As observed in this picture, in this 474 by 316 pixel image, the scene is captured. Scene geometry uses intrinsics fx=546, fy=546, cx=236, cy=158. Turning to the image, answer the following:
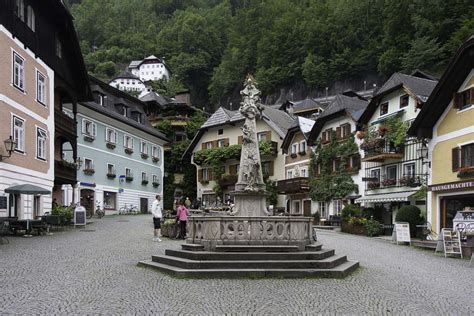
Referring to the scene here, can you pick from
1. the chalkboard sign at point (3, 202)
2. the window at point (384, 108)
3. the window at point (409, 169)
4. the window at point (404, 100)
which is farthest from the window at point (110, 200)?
the window at point (404, 100)

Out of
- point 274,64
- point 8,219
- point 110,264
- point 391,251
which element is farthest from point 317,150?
point 274,64

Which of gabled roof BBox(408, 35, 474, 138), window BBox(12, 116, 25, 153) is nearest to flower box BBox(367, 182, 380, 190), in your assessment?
gabled roof BBox(408, 35, 474, 138)

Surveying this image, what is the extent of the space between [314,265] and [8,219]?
1417 centimetres

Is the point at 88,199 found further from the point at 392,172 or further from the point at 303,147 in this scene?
the point at 392,172

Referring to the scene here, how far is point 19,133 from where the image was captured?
25062 mm

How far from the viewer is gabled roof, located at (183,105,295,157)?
53713 mm

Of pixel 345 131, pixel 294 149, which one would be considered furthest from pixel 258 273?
pixel 294 149

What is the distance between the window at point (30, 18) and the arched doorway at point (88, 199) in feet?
60.4

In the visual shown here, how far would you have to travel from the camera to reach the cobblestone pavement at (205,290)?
954 centimetres

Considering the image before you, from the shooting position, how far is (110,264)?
1456 cm

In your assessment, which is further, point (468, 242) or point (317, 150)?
point (317, 150)

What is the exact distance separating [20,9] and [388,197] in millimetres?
22854

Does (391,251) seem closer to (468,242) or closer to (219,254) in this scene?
A: (468,242)

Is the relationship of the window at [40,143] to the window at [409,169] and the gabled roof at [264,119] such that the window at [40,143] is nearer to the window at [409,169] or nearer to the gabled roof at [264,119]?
the window at [409,169]
